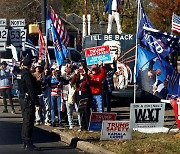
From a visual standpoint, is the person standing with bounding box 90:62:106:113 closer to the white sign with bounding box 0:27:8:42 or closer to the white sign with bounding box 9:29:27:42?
the white sign with bounding box 0:27:8:42

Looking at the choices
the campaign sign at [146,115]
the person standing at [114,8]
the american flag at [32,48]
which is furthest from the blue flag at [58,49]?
the american flag at [32,48]

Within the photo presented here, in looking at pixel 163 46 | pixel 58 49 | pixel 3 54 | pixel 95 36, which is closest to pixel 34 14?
pixel 3 54

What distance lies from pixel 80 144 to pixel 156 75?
2843 mm

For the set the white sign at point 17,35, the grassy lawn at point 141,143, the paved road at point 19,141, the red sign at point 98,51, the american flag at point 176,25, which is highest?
the american flag at point 176,25

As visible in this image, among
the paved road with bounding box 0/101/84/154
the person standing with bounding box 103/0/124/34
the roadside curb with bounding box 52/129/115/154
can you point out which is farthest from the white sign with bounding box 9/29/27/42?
the roadside curb with bounding box 52/129/115/154

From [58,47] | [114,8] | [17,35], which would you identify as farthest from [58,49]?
[114,8]

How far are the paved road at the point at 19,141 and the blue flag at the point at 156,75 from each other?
103 inches

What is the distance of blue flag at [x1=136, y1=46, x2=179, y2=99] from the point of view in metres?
14.1

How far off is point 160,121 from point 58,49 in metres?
5.01

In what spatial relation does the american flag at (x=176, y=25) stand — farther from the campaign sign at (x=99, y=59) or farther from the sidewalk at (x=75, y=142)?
the sidewalk at (x=75, y=142)

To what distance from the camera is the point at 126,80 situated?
66.1 ft

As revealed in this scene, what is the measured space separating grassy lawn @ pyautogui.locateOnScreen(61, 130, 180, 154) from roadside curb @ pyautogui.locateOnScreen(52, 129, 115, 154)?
174 millimetres

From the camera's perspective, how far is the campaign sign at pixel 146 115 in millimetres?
12797

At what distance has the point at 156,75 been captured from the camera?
14.2 metres
